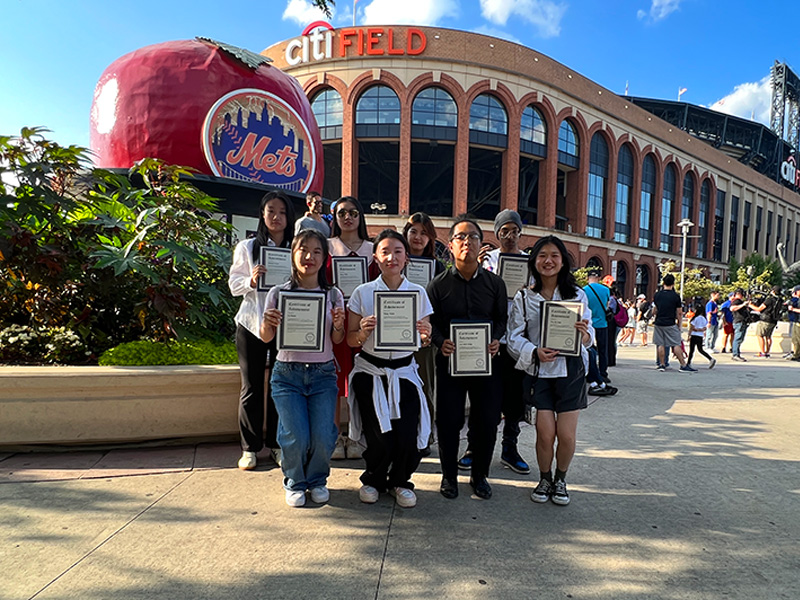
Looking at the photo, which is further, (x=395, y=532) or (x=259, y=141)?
(x=259, y=141)

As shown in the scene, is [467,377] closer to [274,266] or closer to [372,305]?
[372,305]

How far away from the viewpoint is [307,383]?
3.07 metres

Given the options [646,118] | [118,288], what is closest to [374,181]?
[646,118]

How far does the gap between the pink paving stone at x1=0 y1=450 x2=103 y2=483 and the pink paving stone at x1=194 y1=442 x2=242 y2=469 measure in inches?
30.3

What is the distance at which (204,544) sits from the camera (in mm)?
2488

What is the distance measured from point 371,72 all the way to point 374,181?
9.68 metres

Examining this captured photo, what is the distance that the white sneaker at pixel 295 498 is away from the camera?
9.68 ft

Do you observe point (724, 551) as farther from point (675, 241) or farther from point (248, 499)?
point (675, 241)

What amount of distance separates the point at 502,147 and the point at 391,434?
97.5 feet

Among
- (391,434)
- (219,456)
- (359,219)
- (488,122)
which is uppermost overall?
(488,122)

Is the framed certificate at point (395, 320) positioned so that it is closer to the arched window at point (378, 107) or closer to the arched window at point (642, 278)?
the arched window at point (378, 107)

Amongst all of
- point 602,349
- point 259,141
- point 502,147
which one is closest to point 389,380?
point 602,349

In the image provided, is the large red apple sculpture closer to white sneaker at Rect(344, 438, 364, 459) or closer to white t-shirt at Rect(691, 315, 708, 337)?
white sneaker at Rect(344, 438, 364, 459)

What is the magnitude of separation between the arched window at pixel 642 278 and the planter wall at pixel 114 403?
42.9m
